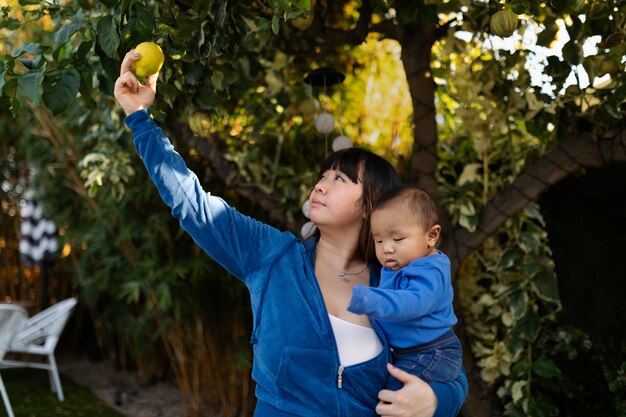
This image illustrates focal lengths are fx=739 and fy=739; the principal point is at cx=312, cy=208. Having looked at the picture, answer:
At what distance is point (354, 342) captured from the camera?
4.92ft

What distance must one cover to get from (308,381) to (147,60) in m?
0.70

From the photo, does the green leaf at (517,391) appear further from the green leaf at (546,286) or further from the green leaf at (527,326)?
the green leaf at (546,286)

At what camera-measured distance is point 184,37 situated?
186 centimetres

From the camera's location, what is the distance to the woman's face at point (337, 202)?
1.57m

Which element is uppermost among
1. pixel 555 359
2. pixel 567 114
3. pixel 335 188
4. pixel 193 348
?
→ pixel 567 114

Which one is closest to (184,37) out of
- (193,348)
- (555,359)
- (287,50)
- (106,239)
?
(287,50)

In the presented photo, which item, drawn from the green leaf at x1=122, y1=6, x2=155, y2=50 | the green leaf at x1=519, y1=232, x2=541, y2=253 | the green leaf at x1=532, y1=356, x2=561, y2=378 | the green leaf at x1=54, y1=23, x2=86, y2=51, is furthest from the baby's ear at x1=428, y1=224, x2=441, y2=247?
the green leaf at x1=532, y1=356, x2=561, y2=378

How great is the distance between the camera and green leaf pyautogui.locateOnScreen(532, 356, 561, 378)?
2.61m

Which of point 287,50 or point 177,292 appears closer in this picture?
point 287,50

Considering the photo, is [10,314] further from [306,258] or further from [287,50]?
[306,258]

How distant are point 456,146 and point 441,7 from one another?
998 mm

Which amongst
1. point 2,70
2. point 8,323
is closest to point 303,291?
point 2,70

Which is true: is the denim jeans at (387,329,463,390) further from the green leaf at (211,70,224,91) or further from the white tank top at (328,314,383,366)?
the green leaf at (211,70,224,91)

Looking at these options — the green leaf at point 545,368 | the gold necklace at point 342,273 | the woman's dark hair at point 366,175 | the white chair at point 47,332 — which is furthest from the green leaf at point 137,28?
the white chair at point 47,332
